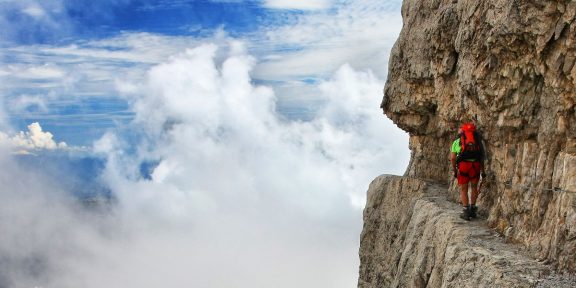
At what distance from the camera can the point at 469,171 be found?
1731 centimetres

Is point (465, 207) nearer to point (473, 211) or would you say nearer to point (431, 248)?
point (473, 211)

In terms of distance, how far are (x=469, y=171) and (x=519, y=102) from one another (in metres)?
3.14

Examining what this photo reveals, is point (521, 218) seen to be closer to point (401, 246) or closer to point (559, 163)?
point (559, 163)

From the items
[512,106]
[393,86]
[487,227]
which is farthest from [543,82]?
[393,86]

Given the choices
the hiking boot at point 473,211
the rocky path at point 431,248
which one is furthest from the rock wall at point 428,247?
the hiking boot at point 473,211

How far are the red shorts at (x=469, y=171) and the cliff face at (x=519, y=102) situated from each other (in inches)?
22.2

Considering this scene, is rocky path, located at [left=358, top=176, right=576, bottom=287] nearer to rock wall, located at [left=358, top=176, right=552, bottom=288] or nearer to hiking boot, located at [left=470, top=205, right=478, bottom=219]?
rock wall, located at [left=358, top=176, right=552, bottom=288]

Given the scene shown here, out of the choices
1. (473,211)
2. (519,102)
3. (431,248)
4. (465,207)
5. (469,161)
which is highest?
(519,102)

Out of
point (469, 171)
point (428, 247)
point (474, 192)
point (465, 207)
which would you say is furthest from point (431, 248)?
point (469, 171)

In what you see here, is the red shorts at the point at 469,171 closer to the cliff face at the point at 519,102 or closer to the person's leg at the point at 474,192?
the person's leg at the point at 474,192

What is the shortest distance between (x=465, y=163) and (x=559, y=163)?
15.2ft

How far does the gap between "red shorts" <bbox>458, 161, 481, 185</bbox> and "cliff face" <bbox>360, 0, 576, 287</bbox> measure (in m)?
0.56

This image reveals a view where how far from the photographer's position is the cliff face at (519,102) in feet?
41.4

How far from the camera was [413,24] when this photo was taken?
24984 millimetres
